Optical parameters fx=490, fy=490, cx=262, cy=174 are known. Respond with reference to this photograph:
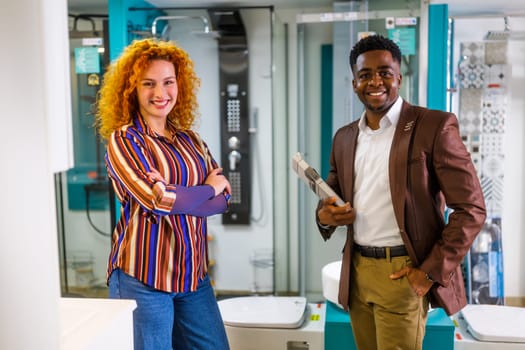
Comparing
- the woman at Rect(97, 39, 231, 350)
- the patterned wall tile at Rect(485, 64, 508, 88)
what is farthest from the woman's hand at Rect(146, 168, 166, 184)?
the patterned wall tile at Rect(485, 64, 508, 88)

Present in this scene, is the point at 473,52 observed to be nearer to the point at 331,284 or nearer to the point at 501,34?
the point at 501,34

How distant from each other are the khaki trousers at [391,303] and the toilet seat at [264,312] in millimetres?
769

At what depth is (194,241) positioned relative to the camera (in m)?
1.74

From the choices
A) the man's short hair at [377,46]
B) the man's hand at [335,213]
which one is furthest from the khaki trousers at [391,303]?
the man's short hair at [377,46]

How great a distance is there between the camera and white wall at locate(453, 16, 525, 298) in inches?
133

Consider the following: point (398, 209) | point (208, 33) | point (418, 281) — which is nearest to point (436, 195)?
point (398, 209)

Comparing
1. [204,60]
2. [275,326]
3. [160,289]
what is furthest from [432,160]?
[204,60]

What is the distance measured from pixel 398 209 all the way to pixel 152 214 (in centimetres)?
81

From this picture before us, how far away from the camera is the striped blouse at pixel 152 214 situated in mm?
1596

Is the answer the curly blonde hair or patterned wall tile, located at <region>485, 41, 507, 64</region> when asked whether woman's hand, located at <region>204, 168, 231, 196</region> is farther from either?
patterned wall tile, located at <region>485, 41, 507, 64</region>

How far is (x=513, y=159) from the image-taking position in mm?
3492

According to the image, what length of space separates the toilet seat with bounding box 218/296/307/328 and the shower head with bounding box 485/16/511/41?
2.09 m

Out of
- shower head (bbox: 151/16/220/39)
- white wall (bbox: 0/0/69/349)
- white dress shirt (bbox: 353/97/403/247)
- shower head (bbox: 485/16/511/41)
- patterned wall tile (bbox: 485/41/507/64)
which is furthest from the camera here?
patterned wall tile (bbox: 485/41/507/64)

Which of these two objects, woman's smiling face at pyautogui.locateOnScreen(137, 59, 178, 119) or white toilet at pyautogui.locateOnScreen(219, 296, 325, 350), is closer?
woman's smiling face at pyautogui.locateOnScreen(137, 59, 178, 119)
